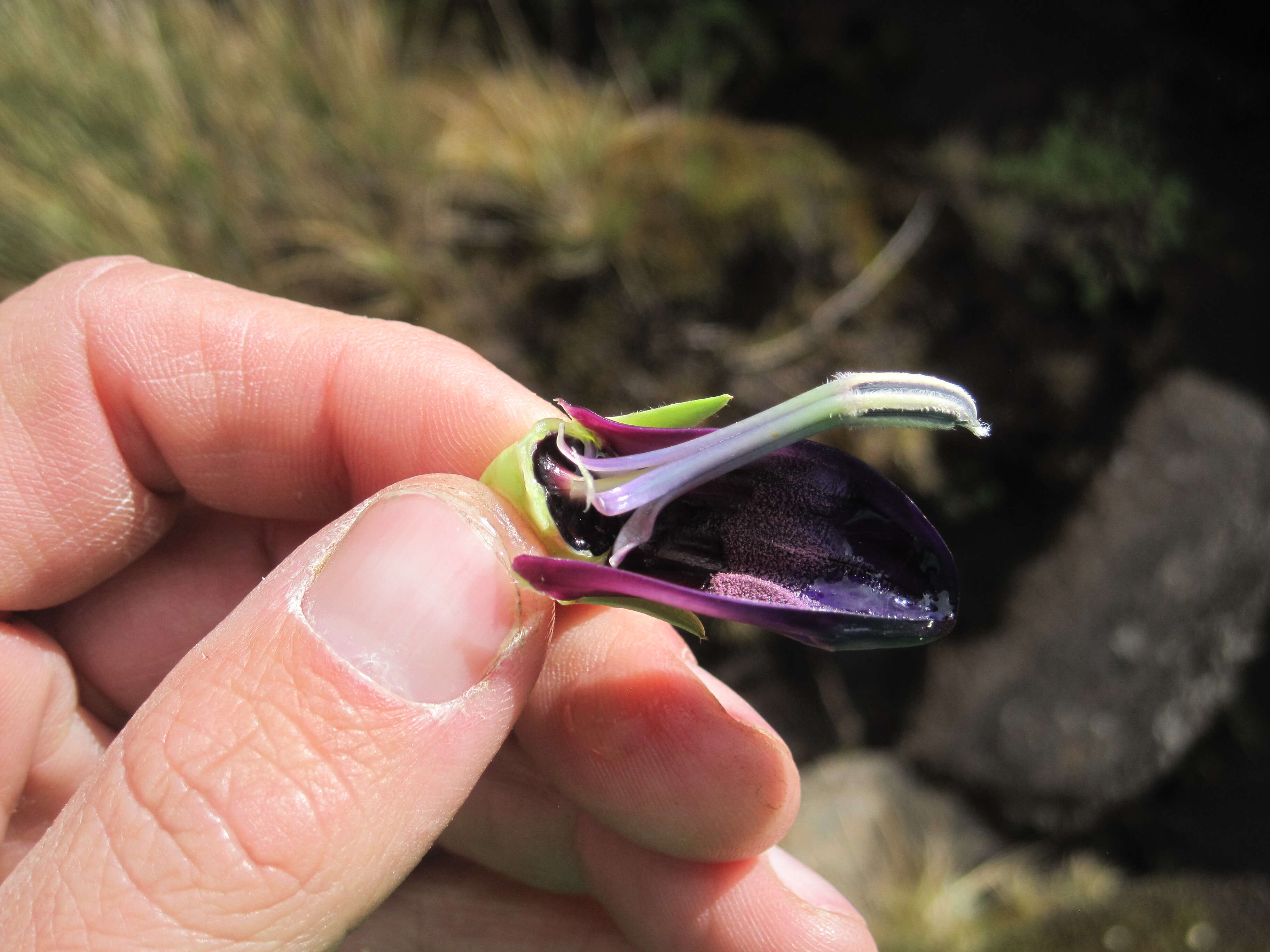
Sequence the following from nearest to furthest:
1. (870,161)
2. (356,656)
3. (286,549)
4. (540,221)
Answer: (356,656) < (286,549) < (540,221) < (870,161)

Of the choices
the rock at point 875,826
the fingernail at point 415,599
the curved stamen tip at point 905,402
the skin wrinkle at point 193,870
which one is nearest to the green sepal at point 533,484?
the fingernail at point 415,599

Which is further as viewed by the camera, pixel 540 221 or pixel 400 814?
pixel 540 221

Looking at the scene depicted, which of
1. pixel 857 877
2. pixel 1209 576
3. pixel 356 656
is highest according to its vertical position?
pixel 356 656

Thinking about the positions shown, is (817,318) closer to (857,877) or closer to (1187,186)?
(1187,186)

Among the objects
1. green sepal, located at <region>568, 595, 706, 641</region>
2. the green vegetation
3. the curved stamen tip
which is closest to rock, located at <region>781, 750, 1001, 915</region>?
the green vegetation

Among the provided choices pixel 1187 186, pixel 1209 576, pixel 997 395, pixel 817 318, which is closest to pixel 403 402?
pixel 817 318

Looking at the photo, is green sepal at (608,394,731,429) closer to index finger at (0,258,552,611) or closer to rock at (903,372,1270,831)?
index finger at (0,258,552,611)
